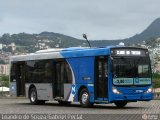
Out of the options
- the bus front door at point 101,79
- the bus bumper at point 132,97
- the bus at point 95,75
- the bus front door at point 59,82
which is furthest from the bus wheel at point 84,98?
the bus front door at point 59,82

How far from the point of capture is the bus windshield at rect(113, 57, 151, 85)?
82.3 ft

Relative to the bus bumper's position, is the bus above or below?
above

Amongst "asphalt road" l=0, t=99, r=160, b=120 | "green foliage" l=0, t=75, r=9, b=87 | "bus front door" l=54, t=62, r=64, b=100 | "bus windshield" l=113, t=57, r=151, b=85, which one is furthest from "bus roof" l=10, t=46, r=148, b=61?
"green foliage" l=0, t=75, r=9, b=87

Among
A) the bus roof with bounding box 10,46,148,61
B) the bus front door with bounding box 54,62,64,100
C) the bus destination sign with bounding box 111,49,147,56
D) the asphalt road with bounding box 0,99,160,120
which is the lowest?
the asphalt road with bounding box 0,99,160,120

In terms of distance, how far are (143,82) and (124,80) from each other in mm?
1033

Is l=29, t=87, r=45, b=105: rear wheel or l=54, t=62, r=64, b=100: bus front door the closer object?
l=54, t=62, r=64, b=100: bus front door

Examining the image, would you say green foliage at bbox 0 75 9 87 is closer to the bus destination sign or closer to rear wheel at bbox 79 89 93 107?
rear wheel at bbox 79 89 93 107

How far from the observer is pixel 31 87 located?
31734 mm

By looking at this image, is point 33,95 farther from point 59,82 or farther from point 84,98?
point 84,98

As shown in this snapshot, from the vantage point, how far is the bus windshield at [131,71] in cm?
2508

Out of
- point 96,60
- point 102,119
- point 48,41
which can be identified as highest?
point 48,41

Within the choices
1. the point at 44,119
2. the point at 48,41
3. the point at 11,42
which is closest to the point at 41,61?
the point at 44,119

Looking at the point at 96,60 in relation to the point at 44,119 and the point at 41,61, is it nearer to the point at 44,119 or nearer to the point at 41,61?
the point at 41,61

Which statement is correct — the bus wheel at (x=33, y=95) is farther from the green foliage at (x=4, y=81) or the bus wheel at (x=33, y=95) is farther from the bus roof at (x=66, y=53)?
the green foliage at (x=4, y=81)
